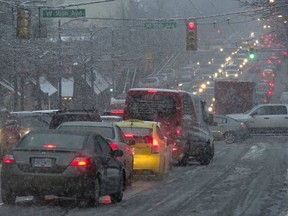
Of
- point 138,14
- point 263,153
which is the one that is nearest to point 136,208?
point 263,153

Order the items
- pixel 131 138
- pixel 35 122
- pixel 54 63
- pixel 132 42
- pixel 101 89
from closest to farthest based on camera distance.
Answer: pixel 131 138 < pixel 35 122 < pixel 54 63 < pixel 101 89 < pixel 132 42

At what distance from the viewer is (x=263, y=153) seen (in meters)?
32.4

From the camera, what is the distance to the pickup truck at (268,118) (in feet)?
141

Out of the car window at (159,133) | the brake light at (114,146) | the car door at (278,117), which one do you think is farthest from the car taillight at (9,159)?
the car door at (278,117)

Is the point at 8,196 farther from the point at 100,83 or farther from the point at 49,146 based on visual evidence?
the point at 100,83

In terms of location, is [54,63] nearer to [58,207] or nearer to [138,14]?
[58,207]

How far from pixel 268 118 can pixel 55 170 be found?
3014cm

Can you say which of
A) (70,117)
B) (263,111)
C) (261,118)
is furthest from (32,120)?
(263,111)

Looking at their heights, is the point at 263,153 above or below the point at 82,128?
below

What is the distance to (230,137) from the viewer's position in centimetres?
4097

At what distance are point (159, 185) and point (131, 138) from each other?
79.7 inches

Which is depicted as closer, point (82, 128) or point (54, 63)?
point (82, 128)

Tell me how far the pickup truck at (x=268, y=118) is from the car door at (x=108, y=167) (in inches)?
1093

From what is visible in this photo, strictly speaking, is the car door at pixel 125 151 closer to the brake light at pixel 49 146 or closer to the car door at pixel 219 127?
the brake light at pixel 49 146
